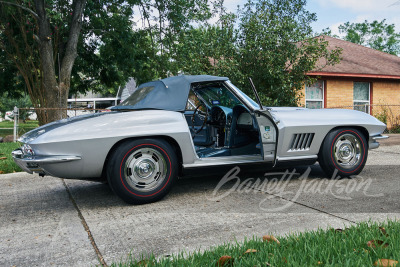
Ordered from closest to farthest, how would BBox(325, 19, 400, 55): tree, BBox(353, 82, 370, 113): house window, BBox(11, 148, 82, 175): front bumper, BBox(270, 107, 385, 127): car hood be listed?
BBox(11, 148, 82, 175): front bumper, BBox(270, 107, 385, 127): car hood, BBox(353, 82, 370, 113): house window, BBox(325, 19, 400, 55): tree

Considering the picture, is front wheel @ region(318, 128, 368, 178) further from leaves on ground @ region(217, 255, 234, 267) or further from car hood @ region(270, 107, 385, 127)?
leaves on ground @ region(217, 255, 234, 267)

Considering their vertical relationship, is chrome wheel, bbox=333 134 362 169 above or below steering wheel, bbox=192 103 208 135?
below

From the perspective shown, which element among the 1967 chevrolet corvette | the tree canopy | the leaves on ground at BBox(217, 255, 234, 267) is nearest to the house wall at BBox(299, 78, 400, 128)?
the tree canopy

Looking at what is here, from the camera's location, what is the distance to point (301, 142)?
15.6 ft

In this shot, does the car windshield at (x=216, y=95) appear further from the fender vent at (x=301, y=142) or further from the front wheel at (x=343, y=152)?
the front wheel at (x=343, y=152)

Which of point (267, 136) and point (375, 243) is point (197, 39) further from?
point (375, 243)

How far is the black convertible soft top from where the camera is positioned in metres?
4.32

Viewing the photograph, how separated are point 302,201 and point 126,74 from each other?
15546mm

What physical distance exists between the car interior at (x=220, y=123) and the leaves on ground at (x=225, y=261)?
224 centimetres

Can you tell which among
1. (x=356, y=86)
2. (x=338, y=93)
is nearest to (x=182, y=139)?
(x=338, y=93)

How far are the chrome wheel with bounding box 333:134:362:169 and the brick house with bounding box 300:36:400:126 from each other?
951 cm

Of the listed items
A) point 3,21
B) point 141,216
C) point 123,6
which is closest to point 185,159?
point 141,216

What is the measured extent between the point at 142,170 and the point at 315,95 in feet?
42.0

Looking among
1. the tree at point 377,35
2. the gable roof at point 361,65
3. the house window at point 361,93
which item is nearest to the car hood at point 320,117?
the gable roof at point 361,65
